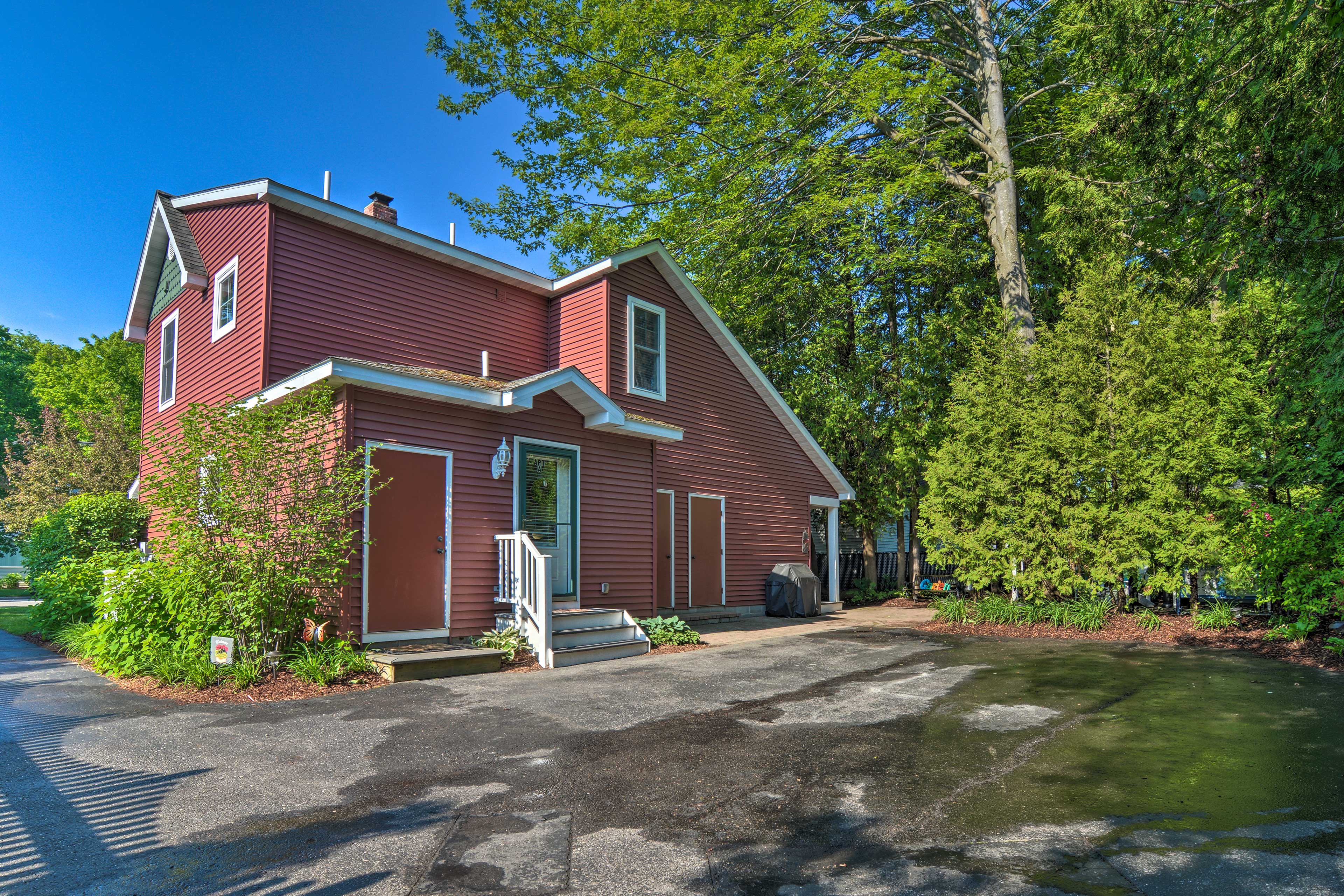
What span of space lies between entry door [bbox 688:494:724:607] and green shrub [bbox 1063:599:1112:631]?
6.02 metres

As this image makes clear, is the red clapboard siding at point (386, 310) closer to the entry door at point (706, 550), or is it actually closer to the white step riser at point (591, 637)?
the entry door at point (706, 550)

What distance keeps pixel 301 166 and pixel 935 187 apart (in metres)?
14.3

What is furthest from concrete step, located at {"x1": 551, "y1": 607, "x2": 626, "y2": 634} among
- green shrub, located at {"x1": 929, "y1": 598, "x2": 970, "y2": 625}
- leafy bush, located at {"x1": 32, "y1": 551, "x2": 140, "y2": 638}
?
green shrub, located at {"x1": 929, "y1": 598, "x2": 970, "y2": 625}

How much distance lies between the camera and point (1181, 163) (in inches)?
323

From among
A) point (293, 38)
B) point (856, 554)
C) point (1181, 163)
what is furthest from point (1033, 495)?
point (293, 38)

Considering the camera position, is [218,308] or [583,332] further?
[583,332]

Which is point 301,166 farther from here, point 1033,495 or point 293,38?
point 1033,495

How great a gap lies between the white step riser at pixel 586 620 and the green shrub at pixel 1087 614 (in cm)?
699

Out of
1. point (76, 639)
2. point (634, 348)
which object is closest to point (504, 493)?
point (634, 348)

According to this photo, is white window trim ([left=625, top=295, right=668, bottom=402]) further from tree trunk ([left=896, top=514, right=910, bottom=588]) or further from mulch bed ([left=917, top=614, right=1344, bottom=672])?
tree trunk ([left=896, top=514, right=910, bottom=588])

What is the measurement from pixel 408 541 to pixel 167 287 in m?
8.87

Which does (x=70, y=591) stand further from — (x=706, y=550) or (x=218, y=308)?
(x=706, y=550)

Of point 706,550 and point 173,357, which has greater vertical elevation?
point 173,357

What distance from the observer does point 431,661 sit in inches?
313
